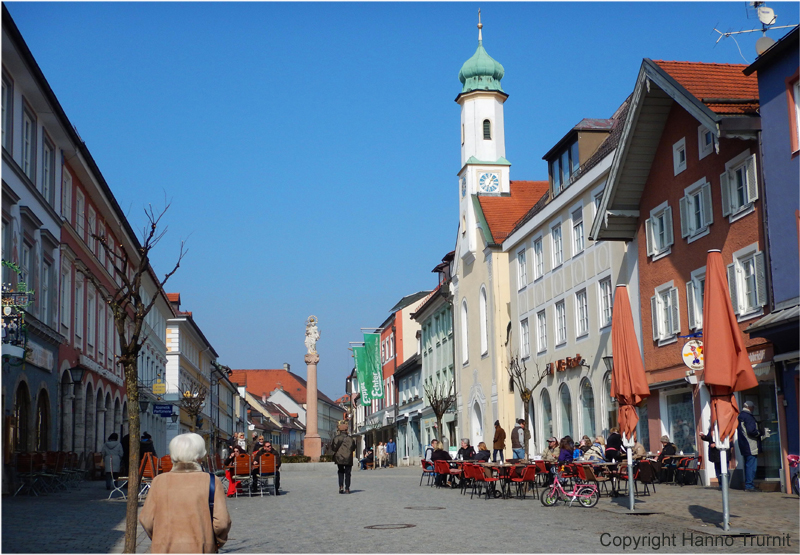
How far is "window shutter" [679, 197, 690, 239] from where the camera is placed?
954 inches

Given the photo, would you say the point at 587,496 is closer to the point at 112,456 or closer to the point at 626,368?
the point at 626,368

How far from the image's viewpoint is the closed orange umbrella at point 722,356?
43.3 feet

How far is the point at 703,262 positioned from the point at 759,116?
4.49 metres

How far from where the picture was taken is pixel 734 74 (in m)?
23.2

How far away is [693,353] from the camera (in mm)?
21812

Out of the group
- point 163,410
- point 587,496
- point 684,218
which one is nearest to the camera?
point 587,496

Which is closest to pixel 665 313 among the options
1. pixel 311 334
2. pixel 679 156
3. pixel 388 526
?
pixel 679 156

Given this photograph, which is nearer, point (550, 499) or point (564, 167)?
point (550, 499)

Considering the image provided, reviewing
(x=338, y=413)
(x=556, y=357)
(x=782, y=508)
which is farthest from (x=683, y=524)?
(x=338, y=413)

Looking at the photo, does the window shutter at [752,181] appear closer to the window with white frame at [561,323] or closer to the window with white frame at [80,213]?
the window with white frame at [561,323]

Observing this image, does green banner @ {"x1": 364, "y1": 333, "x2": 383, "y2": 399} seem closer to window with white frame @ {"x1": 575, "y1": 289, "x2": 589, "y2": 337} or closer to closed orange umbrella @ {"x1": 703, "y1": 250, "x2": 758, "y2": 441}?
window with white frame @ {"x1": 575, "y1": 289, "x2": 589, "y2": 337}

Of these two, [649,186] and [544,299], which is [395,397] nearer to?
[544,299]

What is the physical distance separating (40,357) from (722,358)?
17300 millimetres

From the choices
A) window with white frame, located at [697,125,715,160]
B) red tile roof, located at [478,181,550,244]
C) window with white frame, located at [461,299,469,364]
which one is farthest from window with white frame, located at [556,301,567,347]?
window with white frame, located at [461,299,469,364]
